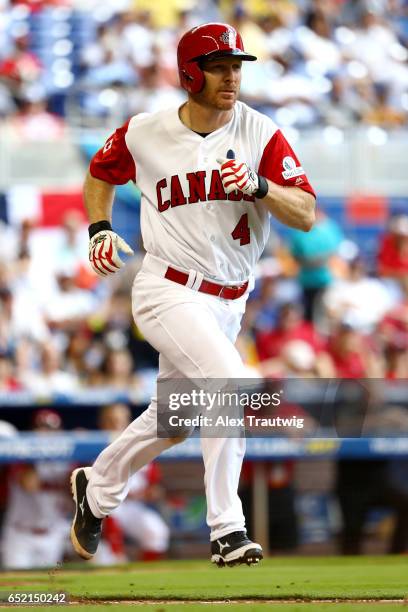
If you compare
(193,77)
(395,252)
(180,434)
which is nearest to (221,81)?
(193,77)

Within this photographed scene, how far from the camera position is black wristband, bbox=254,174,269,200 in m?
4.61

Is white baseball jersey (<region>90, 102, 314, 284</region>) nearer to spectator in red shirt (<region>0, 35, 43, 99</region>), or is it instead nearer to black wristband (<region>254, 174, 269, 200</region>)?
black wristband (<region>254, 174, 269, 200</region>)

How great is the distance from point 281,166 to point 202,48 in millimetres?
563

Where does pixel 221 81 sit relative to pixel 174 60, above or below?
below

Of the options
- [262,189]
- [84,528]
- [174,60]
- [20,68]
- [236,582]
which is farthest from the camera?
[174,60]

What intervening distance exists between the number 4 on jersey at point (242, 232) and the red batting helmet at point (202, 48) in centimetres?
55

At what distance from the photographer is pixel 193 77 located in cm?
479

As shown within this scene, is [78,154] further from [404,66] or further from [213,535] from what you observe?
[213,535]

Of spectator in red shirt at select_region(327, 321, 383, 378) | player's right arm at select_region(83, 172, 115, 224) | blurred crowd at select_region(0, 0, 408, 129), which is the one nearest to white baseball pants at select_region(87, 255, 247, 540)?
player's right arm at select_region(83, 172, 115, 224)

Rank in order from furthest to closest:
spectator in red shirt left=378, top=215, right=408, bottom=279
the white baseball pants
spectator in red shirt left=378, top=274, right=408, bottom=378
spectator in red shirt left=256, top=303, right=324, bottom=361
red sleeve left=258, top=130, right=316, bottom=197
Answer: spectator in red shirt left=378, top=215, right=408, bottom=279 < spectator in red shirt left=256, top=303, right=324, bottom=361 < spectator in red shirt left=378, top=274, right=408, bottom=378 < red sleeve left=258, top=130, right=316, bottom=197 < the white baseball pants

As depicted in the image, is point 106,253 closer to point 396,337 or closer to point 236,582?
point 236,582

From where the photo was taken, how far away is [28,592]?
15.8 ft

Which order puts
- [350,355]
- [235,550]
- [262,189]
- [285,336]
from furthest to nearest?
[285,336] → [350,355] → [262,189] → [235,550]

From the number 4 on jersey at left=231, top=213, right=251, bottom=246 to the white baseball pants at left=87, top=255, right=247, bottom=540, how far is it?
238 mm
